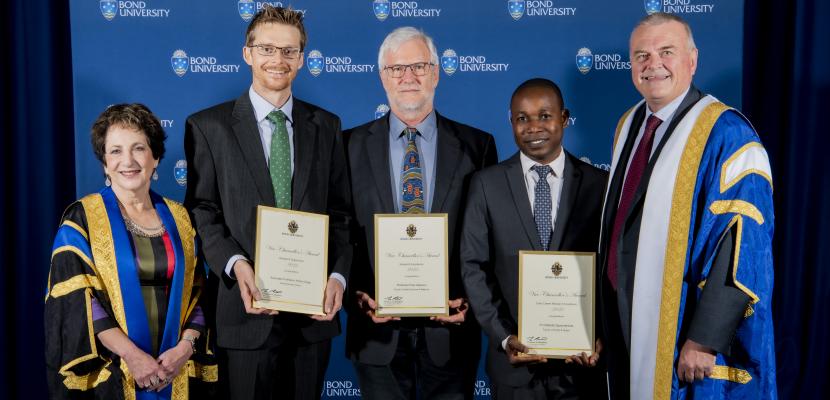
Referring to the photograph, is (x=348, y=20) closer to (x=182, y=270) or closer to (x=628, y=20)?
(x=628, y=20)

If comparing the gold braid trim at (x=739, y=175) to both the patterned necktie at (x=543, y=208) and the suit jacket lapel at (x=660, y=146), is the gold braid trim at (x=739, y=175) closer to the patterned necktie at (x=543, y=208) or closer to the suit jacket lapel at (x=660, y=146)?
the suit jacket lapel at (x=660, y=146)

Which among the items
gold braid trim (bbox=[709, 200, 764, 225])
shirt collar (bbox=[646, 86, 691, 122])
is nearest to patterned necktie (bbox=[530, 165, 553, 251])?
shirt collar (bbox=[646, 86, 691, 122])

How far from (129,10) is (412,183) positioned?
2042 millimetres

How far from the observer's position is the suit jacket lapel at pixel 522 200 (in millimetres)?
3168

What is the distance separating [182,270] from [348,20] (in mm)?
1869

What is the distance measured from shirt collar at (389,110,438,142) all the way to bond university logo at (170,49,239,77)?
4.15ft

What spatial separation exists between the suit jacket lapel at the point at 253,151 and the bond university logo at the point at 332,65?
3.60 feet

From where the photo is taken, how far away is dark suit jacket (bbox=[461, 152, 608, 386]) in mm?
3174

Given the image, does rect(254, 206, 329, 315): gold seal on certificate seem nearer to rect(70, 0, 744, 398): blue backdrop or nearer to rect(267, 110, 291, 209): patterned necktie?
rect(267, 110, 291, 209): patterned necktie

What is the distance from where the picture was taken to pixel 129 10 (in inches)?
167

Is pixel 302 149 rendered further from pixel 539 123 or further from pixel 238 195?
pixel 539 123

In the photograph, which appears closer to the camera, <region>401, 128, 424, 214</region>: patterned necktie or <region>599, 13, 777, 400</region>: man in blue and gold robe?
<region>599, 13, 777, 400</region>: man in blue and gold robe

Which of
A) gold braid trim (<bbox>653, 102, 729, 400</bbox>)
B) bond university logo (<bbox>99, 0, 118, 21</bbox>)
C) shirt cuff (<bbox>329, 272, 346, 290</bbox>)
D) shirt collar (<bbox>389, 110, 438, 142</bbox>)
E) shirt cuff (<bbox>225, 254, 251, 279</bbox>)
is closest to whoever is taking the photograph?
gold braid trim (<bbox>653, 102, 729, 400</bbox>)
